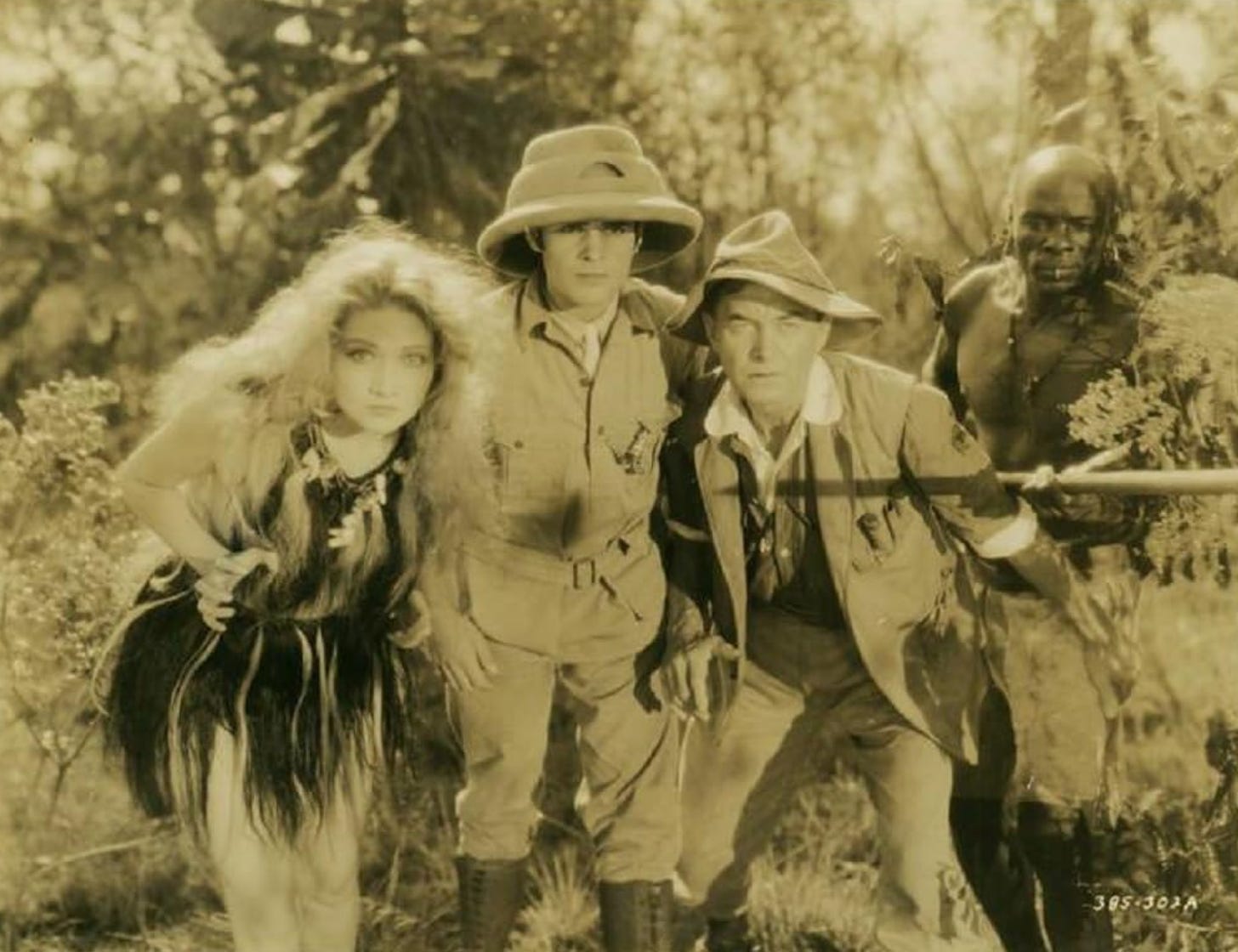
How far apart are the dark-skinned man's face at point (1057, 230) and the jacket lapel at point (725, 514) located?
55 cm

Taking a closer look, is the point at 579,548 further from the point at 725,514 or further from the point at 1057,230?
the point at 1057,230

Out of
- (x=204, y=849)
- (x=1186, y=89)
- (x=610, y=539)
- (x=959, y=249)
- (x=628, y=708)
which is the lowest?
(x=204, y=849)

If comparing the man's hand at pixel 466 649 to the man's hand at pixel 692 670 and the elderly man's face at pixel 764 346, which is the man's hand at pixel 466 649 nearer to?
the man's hand at pixel 692 670

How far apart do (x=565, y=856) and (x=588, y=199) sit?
3.18 feet

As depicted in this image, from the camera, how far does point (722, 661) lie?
2119 mm

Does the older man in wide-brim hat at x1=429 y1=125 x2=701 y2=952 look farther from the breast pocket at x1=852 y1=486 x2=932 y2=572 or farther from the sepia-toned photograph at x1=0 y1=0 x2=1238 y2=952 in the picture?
the breast pocket at x1=852 y1=486 x2=932 y2=572

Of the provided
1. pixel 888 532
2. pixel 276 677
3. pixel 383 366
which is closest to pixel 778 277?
pixel 888 532

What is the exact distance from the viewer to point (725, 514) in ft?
6.84

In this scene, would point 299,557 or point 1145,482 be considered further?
point 1145,482

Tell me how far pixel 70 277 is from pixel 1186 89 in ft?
5.61

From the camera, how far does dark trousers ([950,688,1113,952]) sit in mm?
2238

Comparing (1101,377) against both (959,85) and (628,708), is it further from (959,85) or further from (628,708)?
(628,708)

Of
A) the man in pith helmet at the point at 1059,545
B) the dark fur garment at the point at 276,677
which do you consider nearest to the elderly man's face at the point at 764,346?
the man in pith helmet at the point at 1059,545

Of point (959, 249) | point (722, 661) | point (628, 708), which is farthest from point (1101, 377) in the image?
point (628, 708)
